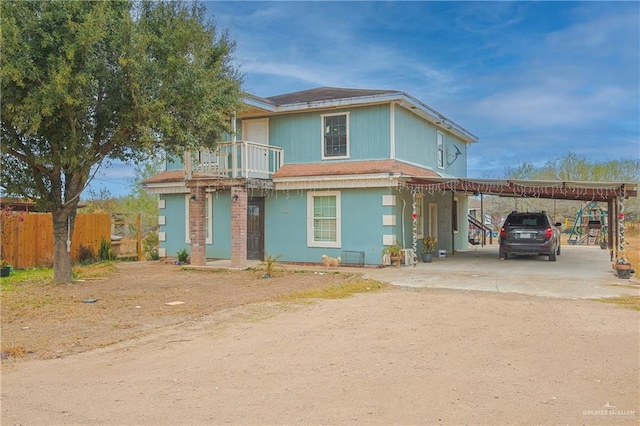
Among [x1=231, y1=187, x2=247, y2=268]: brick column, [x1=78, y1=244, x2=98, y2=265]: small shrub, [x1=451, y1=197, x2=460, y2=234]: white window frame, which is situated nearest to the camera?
[x1=231, y1=187, x2=247, y2=268]: brick column

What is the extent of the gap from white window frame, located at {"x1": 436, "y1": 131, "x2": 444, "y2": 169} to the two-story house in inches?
60.5

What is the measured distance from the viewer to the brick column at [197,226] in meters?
17.9

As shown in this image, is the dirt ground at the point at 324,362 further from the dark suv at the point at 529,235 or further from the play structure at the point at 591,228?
the play structure at the point at 591,228

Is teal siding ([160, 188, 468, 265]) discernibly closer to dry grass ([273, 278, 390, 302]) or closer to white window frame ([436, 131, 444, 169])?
white window frame ([436, 131, 444, 169])

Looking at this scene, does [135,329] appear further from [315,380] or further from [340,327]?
[315,380]

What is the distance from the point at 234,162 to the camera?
17.1 m

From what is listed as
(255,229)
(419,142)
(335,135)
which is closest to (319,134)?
(335,135)

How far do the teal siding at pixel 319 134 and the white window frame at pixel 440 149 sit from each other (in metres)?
5.55

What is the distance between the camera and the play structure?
92.9 feet

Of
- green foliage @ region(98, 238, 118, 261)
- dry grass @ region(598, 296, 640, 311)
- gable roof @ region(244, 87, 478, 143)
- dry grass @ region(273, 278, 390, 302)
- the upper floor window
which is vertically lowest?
dry grass @ region(598, 296, 640, 311)

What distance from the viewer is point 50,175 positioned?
1302 centimetres

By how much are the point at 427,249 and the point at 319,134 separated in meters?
5.69

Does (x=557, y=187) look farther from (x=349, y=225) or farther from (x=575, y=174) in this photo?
(x=575, y=174)

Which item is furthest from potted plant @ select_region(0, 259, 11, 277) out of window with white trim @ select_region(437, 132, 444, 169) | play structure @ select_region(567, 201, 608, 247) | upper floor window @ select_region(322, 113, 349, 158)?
play structure @ select_region(567, 201, 608, 247)
